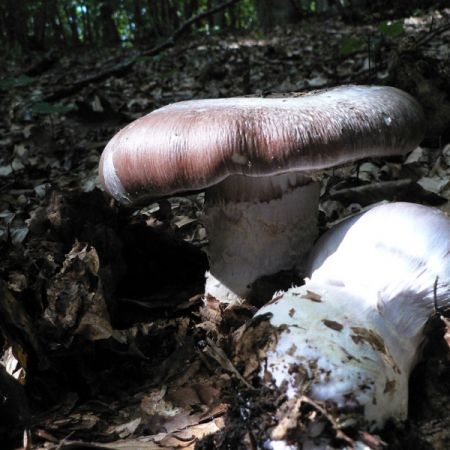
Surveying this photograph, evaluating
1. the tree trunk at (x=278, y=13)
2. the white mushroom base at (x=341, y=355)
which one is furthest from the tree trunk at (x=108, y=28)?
the white mushroom base at (x=341, y=355)

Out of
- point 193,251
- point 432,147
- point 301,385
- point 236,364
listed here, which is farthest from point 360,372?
point 432,147

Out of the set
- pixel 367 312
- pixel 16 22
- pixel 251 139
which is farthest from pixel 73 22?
pixel 367 312

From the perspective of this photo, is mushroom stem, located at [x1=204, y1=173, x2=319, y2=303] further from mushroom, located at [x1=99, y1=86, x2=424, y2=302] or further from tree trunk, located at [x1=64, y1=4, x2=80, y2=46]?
tree trunk, located at [x1=64, y1=4, x2=80, y2=46]

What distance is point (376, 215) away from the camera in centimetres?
217

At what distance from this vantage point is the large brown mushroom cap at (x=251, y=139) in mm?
1924

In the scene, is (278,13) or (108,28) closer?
(278,13)

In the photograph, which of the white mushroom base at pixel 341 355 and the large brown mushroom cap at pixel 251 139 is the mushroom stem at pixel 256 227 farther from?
the white mushroom base at pixel 341 355

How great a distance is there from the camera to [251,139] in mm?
1921

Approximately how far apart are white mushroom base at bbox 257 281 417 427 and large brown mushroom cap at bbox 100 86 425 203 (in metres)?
0.54

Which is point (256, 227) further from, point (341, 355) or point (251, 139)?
point (341, 355)

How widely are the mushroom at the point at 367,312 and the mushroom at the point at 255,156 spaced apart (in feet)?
0.97

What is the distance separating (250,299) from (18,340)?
1.06 m

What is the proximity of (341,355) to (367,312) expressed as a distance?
10.2 inches

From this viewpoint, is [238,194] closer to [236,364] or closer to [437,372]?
[236,364]
